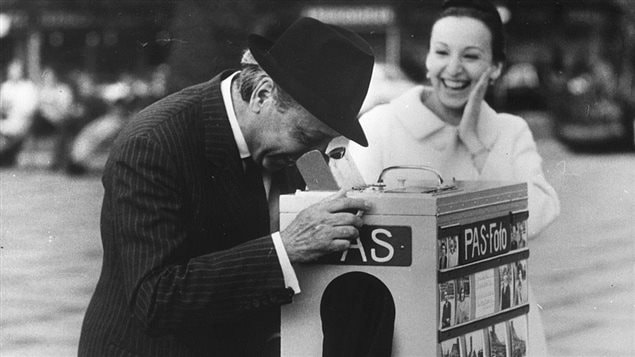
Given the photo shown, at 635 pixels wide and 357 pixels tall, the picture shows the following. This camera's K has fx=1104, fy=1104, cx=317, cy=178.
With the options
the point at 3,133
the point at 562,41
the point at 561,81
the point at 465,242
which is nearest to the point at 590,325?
the point at 465,242

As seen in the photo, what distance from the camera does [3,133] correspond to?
42.3 feet

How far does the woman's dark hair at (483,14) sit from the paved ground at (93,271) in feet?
3.19

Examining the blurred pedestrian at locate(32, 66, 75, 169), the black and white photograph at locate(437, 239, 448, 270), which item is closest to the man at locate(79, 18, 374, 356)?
the black and white photograph at locate(437, 239, 448, 270)

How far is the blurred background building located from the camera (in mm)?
5809

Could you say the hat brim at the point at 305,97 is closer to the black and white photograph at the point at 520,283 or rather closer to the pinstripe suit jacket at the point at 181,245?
the pinstripe suit jacket at the point at 181,245

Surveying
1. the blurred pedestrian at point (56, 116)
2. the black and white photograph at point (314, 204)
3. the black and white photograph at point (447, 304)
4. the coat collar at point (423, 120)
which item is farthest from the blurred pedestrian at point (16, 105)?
the black and white photograph at point (447, 304)

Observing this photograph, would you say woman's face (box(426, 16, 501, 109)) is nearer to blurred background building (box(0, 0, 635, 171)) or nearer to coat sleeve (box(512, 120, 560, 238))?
coat sleeve (box(512, 120, 560, 238))

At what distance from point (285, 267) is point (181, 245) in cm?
22

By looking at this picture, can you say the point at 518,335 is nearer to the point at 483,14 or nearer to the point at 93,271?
the point at 483,14

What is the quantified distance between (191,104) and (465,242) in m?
0.66

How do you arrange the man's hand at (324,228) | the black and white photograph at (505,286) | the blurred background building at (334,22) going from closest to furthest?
the man's hand at (324,228) → the black and white photograph at (505,286) → the blurred background building at (334,22)

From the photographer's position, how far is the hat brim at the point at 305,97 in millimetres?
2270

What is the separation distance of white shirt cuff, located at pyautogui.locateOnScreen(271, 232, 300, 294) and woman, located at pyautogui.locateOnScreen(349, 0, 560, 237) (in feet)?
3.73

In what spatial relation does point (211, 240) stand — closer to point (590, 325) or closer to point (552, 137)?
point (590, 325)
